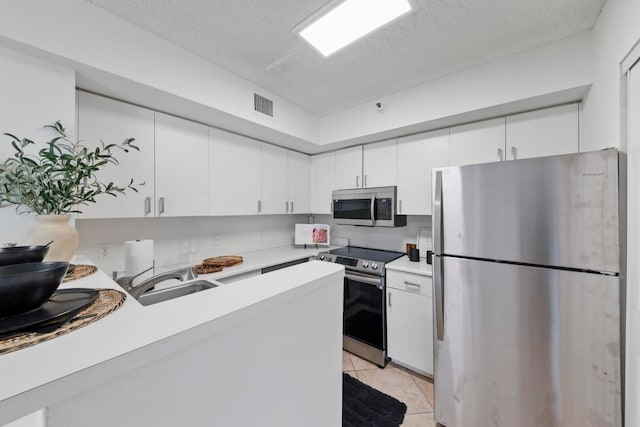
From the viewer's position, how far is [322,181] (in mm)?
3045

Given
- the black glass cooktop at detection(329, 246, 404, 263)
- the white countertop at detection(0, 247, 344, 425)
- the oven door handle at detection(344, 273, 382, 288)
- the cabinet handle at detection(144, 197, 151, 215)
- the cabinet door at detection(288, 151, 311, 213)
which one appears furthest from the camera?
the cabinet door at detection(288, 151, 311, 213)

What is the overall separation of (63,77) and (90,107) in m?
0.27

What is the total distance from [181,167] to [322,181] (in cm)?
156

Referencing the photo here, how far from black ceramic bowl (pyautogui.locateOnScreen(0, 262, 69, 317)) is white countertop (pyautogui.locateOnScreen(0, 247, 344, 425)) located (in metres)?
0.12

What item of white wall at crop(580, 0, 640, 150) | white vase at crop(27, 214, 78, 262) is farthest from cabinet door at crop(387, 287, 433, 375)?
white vase at crop(27, 214, 78, 262)

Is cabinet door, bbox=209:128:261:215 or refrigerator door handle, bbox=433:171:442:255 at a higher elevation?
cabinet door, bbox=209:128:261:215

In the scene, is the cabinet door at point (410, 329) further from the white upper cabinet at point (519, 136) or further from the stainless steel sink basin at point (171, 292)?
the stainless steel sink basin at point (171, 292)

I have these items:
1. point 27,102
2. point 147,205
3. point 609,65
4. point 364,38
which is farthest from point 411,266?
point 27,102

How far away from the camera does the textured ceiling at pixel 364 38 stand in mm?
1324

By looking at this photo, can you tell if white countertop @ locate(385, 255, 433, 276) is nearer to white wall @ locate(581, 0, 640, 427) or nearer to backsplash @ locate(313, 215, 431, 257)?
backsplash @ locate(313, 215, 431, 257)

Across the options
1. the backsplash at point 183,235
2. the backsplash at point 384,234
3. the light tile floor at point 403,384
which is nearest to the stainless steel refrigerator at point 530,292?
the light tile floor at point 403,384

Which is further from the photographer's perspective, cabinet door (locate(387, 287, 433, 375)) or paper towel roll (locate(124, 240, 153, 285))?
cabinet door (locate(387, 287, 433, 375))

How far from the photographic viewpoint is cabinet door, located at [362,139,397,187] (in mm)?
2482

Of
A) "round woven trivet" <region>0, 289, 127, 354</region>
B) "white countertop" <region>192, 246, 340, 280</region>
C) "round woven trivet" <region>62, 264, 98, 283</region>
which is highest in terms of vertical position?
"round woven trivet" <region>62, 264, 98, 283</region>
